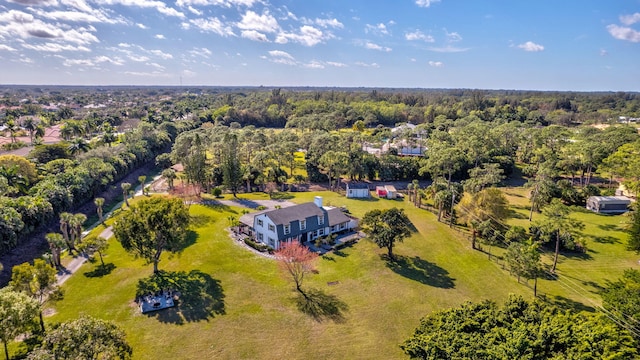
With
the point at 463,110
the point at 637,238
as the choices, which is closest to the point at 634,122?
the point at 463,110

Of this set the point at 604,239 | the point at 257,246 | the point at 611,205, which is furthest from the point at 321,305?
the point at 611,205

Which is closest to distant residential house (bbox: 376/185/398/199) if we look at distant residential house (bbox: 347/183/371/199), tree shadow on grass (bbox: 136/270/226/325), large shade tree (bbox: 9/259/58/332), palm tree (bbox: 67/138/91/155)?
distant residential house (bbox: 347/183/371/199)

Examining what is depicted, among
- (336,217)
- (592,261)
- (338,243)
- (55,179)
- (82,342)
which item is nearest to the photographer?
(82,342)

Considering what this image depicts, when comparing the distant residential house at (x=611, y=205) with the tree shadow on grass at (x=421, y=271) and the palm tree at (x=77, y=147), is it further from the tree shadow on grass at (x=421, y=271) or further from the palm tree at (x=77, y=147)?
the palm tree at (x=77, y=147)

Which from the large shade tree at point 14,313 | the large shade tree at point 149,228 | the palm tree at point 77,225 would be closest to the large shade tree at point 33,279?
the large shade tree at point 14,313

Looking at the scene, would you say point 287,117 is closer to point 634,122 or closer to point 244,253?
point 244,253

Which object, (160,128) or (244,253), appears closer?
(244,253)

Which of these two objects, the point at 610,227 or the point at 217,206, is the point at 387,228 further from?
the point at 610,227
